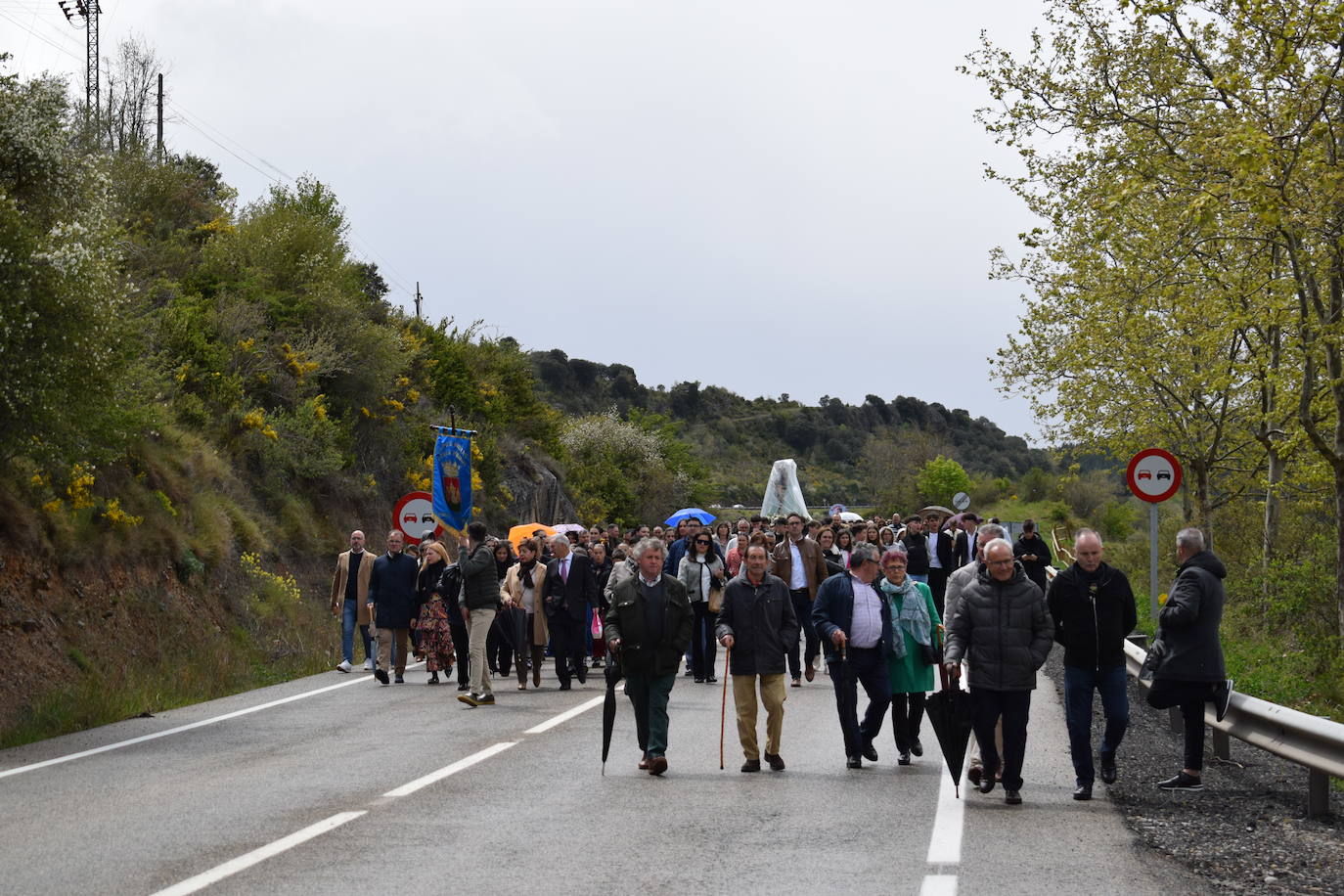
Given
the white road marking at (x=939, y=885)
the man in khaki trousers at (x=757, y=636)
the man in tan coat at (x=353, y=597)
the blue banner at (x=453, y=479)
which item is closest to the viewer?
the white road marking at (x=939, y=885)

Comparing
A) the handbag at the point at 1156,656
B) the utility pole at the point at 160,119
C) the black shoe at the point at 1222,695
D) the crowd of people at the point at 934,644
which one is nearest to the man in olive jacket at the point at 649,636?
the crowd of people at the point at 934,644

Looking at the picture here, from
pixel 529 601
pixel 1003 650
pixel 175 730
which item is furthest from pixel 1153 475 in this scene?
pixel 175 730

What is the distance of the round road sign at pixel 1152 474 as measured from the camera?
60.4 ft

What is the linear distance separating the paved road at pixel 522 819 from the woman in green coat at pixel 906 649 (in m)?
0.29

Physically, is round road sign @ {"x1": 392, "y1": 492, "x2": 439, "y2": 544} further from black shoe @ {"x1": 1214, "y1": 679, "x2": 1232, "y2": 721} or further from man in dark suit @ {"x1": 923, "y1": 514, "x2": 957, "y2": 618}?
black shoe @ {"x1": 1214, "y1": 679, "x2": 1232, "y2": 721}

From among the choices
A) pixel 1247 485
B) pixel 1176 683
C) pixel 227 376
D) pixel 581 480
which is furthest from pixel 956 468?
pixel 1176 683

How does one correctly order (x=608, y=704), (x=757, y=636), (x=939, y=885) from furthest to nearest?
(x=757, y=636)
(x=608, y=704)
(x=939, y=885)

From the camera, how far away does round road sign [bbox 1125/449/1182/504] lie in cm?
1842

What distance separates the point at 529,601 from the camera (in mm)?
18281

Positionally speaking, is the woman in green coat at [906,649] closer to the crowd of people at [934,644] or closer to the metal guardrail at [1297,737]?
the crowd of people at [934,644]

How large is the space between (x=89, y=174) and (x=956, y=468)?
293 ft

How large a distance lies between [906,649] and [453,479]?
21235mm

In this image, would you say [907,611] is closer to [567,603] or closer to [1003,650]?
[1003,650]

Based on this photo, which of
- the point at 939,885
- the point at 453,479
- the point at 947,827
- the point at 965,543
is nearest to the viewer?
the point at 939,885
